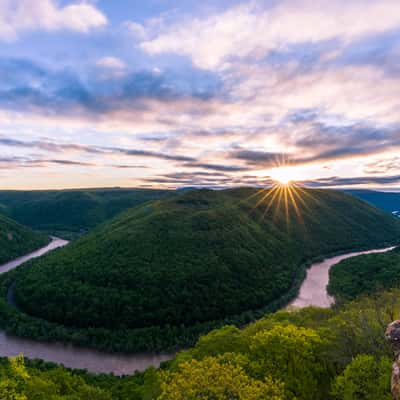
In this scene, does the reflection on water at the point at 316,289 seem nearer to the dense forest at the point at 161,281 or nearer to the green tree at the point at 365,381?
the dense forest at the point at 161,281

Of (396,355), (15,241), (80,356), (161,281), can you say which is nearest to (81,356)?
(80,356)

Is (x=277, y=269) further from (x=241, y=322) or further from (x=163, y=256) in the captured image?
(x=163, y=256)

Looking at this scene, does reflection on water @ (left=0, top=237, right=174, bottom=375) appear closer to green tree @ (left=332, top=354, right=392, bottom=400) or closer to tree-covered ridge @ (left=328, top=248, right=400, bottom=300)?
green tree @ (left=332, top=354, right=392, bottom=400)

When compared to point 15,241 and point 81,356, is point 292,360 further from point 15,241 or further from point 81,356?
point 15,241

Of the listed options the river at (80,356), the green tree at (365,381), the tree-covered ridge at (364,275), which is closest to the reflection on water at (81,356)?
the river at (80,356)

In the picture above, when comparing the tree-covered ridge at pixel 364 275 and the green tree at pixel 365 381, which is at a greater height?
the green tree at pixel 365 381

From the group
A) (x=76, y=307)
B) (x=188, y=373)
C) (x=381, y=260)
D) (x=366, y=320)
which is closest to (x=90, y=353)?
(x=76, y=307)
